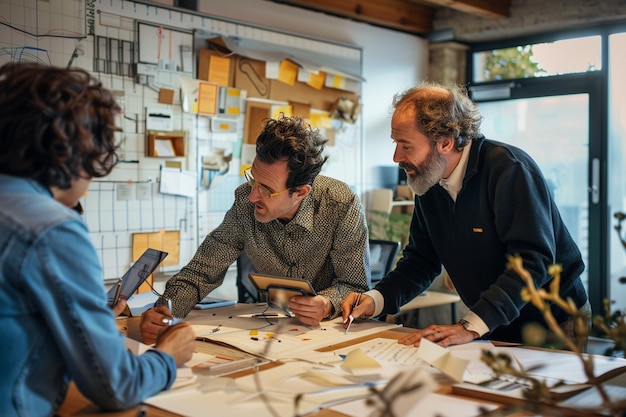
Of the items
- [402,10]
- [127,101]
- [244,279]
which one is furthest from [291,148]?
[402,10]

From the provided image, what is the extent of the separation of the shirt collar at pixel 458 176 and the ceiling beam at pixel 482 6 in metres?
3.00

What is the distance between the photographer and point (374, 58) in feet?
18.4

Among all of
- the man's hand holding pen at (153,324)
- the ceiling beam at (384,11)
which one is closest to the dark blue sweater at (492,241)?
the man's hand holding pen at (153,324)

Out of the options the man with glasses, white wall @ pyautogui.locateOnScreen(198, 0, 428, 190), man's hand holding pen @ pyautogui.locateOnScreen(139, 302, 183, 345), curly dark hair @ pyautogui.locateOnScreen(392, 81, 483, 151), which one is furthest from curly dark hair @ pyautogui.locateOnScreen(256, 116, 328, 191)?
white wall @ pyautogui.locateOnScreen(198, 0, 428, 190)

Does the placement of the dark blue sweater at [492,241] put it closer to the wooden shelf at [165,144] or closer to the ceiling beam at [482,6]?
the wooden shelf at [165,144]

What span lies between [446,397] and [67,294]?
77 cm

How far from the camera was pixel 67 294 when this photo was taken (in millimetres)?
1214

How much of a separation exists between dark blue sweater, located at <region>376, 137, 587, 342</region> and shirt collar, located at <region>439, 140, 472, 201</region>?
0.07ft

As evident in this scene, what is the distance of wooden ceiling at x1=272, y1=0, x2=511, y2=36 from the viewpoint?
5.10 metres

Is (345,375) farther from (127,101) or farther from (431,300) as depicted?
(431,300)

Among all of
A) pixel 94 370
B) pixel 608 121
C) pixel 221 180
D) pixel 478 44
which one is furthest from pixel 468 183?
pixel 478 44

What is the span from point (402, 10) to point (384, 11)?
232 mm

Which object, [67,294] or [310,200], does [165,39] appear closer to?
[310,200]

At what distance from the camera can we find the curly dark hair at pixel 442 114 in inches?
87.7
